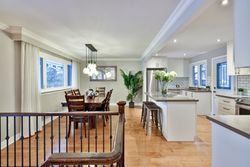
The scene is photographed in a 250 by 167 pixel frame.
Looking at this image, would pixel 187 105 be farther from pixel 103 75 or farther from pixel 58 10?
pixel 103 75

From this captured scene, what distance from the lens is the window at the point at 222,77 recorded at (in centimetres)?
658

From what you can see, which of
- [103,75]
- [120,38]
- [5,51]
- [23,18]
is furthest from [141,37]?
[103,75]

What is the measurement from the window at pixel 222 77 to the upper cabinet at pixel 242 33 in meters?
5.26

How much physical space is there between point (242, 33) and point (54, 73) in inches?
267

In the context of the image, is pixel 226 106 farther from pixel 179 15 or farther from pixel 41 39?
pixel 41 39

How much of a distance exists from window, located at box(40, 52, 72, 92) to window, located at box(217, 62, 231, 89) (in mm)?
5730

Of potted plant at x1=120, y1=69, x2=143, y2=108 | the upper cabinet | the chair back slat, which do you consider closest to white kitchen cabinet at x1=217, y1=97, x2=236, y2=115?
the chair back slat

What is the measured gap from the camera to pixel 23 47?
466 cm

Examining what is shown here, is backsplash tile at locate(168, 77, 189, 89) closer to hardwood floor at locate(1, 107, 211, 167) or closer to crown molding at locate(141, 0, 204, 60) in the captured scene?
hardwood floor at locate(1, 107, 211, 167)

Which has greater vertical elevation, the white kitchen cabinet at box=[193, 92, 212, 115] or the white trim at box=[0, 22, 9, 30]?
the white trim at box=[0, 22, 9, 30]

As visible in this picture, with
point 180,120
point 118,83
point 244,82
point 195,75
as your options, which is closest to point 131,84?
point 118,83

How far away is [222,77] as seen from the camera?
6.95m

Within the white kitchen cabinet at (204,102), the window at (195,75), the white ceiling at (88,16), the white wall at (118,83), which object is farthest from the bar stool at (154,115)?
the white wall at (118,83)

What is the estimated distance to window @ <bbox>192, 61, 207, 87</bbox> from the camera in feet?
27.1
